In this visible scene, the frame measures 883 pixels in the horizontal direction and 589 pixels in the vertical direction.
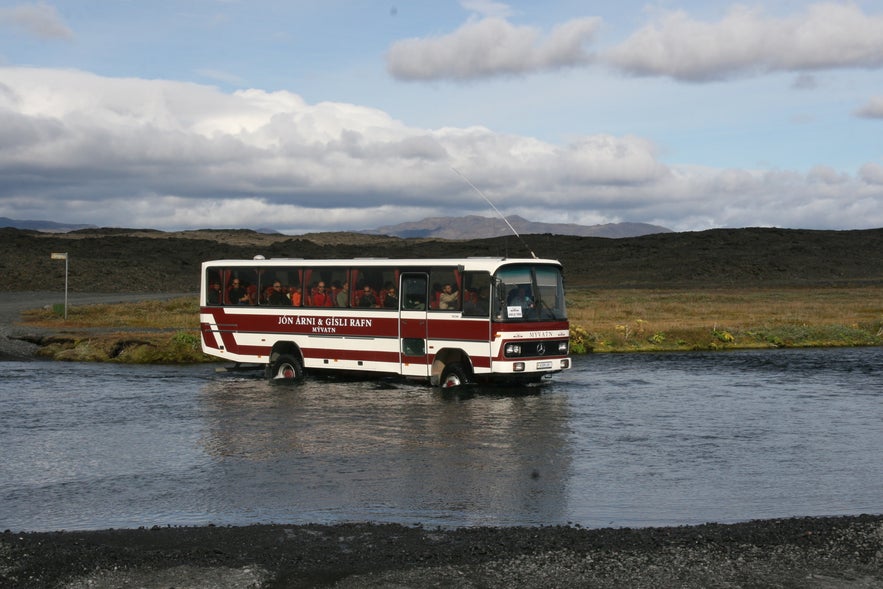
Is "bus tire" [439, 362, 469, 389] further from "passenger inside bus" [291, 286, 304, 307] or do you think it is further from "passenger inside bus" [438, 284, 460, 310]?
"passenger inside bus" [291, 286, 304, 307]

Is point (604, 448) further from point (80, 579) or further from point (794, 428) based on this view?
point (80, 579)

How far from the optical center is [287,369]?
26.0m

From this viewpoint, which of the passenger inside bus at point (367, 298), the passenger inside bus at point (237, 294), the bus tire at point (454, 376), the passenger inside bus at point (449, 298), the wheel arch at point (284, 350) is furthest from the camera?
the passenger inside bus at point (237, 294)

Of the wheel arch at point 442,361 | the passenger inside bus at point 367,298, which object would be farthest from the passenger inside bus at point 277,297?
the wheel arch at point 442,361

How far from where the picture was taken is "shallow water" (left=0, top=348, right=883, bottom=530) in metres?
11.3

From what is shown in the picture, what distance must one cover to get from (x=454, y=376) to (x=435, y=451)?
7.92 m

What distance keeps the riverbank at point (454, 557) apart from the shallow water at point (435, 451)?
93cm

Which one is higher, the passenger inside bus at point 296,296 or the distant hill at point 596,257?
the distant hill at point 596,257

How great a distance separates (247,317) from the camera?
26.4m

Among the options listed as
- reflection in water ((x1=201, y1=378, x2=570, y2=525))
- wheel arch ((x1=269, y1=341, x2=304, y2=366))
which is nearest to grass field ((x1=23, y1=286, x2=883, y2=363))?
wheel arch ((x1=269, y1=341, x2=304, y2=366))

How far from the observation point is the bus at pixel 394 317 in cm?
2202

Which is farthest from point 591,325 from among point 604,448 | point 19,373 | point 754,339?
point 604,448

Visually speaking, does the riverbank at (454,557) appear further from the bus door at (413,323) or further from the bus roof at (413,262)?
the bus door at (413,323)

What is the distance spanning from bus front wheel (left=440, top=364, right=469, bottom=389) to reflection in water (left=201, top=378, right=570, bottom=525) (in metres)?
0.55
